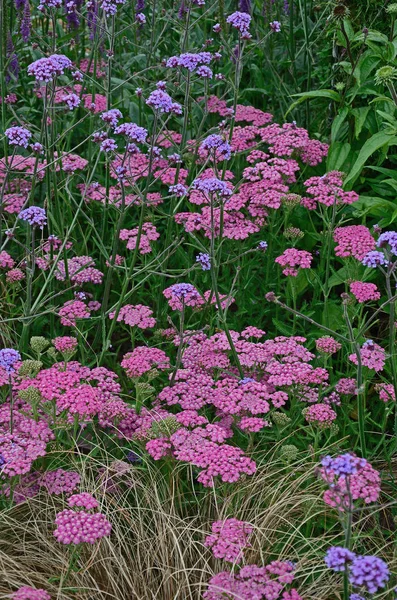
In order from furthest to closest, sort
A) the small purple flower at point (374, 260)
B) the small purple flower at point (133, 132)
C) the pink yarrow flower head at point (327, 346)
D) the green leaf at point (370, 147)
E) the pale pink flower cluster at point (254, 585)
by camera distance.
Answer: the green leaf at point (370, 147)
the small purple flower at point (133, 132)
the pink yarrow flower head at point (327, 346)
the small purple flower at point (374, 260)
the pale pink flower cluster at point (254, 585)

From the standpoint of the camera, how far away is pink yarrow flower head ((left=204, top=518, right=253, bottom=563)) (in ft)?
9.20

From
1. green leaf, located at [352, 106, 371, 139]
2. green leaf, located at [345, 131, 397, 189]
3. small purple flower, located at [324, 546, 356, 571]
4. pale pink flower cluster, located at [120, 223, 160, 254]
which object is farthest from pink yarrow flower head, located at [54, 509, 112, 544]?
green leaf, located at [352, 106, 371, 139]

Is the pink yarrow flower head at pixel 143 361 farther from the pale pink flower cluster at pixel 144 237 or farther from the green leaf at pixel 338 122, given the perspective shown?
the green leaf at pixel 338 122

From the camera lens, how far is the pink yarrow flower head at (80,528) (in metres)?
2.65

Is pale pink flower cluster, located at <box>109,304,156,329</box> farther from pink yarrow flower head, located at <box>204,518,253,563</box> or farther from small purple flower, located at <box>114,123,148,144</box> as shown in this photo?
pink yarrow flower head, located at <box>204,518,253,563</box>

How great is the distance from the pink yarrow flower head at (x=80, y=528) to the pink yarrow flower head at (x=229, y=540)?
35cm

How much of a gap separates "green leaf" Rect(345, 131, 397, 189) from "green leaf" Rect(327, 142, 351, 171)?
17 centimetres

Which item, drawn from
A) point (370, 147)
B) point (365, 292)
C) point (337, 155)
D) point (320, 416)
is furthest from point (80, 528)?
point (337, 155)

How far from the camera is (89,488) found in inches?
133

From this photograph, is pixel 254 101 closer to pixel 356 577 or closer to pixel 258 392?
pixel 258 392

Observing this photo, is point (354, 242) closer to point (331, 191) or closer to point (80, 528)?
point (331, 191)

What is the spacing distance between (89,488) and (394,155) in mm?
2268

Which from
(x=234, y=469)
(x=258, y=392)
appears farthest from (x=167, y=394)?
(x=234, y=469)

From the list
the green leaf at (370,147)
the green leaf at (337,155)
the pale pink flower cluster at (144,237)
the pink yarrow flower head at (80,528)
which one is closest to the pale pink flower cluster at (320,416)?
the pink yarrow flower head at (80,528)
